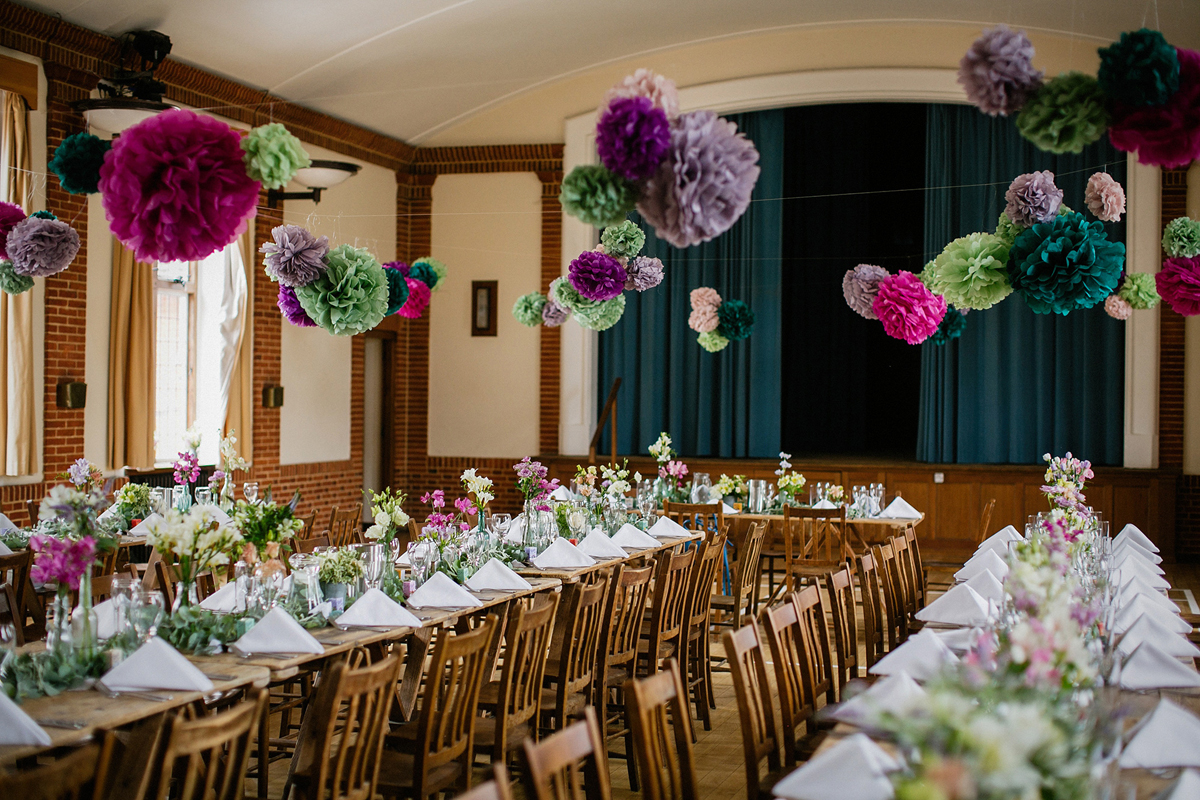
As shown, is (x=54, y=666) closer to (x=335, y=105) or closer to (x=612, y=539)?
(x=612, y=539)

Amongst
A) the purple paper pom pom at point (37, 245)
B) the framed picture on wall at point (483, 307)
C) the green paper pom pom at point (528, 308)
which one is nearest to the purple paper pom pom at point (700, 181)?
the purple paper pom pom at point (37, 245)

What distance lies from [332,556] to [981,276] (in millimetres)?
3362

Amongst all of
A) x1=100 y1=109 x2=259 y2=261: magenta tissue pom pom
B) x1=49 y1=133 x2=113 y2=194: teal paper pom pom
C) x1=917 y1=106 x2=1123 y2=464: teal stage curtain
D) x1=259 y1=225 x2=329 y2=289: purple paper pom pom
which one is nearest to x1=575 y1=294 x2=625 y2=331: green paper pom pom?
x1=259 y1=225 x2=329 y2=289: purple paper pom pom

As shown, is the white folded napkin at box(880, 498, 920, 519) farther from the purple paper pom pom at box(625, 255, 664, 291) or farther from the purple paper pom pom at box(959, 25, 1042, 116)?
the purple paper pom pom at box(959, 25, 1042, 116)

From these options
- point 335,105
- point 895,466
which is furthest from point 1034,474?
point 335,105

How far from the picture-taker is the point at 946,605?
14.8 ft

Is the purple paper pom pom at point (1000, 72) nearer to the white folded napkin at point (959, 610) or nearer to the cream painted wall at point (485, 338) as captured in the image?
the white folded napkin at point (959, 610)

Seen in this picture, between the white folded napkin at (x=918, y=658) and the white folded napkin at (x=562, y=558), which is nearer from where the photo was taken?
the white folded napkin at (x=918, y=658)

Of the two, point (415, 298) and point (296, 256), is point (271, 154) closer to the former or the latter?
point (296, 256)

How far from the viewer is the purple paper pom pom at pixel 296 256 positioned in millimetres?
5375

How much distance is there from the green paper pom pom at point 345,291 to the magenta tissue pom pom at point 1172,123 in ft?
11.8

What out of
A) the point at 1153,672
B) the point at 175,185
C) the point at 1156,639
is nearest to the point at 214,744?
the point at 175,185

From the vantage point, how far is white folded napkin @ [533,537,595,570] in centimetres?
598

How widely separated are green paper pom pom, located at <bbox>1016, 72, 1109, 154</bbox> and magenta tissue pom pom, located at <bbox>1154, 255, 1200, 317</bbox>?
113 inches
